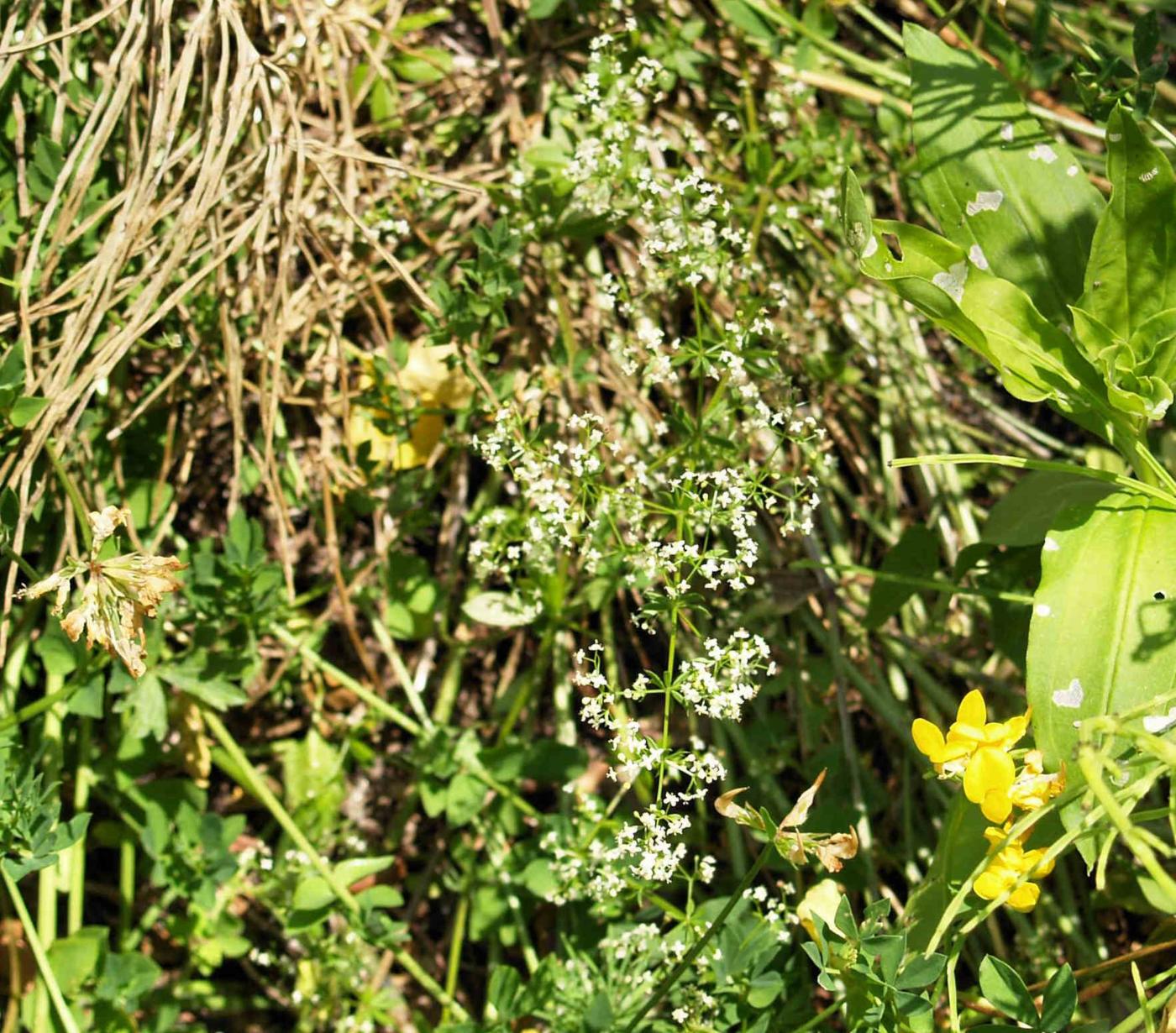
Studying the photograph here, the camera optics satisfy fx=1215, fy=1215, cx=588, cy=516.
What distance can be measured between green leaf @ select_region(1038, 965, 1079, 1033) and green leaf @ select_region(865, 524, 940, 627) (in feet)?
2.55

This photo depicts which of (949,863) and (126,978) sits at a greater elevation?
(949,863)

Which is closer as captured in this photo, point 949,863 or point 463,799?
point 949,863

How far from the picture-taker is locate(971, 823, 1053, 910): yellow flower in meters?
1.54

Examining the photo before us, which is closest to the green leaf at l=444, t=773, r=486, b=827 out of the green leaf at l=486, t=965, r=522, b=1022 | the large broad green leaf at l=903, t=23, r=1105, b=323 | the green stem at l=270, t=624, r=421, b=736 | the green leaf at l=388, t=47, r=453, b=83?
the green stem at l=270, t=624, r=421, b=736

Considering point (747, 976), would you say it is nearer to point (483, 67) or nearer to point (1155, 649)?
point (1155, 649)

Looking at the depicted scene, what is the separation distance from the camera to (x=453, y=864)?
8.10 feet

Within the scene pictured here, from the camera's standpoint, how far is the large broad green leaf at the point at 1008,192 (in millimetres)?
1972

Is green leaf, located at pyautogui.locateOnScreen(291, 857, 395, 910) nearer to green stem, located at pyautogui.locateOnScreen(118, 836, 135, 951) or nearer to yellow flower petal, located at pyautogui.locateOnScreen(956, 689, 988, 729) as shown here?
green stem, located at pyautogui.locateOnScreen(118, 836, 135, 951)

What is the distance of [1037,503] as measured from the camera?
2047 mm

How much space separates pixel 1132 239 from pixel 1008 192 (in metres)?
0.25

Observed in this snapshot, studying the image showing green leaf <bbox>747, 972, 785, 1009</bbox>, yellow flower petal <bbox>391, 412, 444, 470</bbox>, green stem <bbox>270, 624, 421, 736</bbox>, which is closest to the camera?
green leaf <bbox>747, 972, 785, 1009</bbox>

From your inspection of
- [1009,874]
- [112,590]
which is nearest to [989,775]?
[1009,874]

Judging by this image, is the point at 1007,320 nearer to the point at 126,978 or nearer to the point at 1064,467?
the point at 1064,467

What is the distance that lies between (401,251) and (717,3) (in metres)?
0.81
